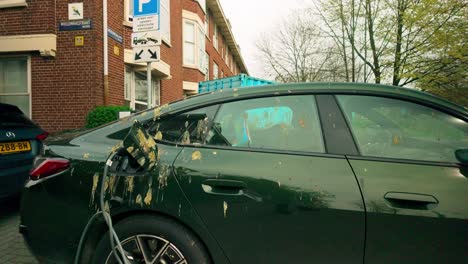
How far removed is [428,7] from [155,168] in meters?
14.0

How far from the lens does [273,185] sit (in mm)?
2049

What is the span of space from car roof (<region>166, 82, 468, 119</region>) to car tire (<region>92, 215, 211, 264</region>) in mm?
782

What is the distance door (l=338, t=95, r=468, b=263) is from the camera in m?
1.89

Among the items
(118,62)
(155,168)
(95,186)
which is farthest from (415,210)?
(118,62)

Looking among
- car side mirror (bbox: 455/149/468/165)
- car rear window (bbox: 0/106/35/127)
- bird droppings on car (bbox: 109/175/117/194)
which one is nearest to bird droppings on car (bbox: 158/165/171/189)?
bird droppings on car (bbox: 109/175/117/194)

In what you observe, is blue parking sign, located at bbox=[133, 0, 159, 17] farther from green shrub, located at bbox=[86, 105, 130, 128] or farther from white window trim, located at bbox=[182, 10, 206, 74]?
white window trim, located at bbox=[182, 10, 206, 74]

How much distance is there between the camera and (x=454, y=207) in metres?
1.90

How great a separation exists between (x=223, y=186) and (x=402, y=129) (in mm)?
1165

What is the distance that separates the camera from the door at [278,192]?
197 cm

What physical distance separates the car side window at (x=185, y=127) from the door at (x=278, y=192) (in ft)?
0.21

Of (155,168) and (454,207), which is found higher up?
(155,168)

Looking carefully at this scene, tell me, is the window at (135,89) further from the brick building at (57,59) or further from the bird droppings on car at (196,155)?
the bird droppings on car at (196,155)

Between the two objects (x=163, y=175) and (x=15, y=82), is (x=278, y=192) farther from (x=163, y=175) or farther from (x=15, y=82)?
(x=15, y=82)

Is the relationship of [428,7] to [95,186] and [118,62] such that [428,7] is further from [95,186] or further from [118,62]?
[95,186]
